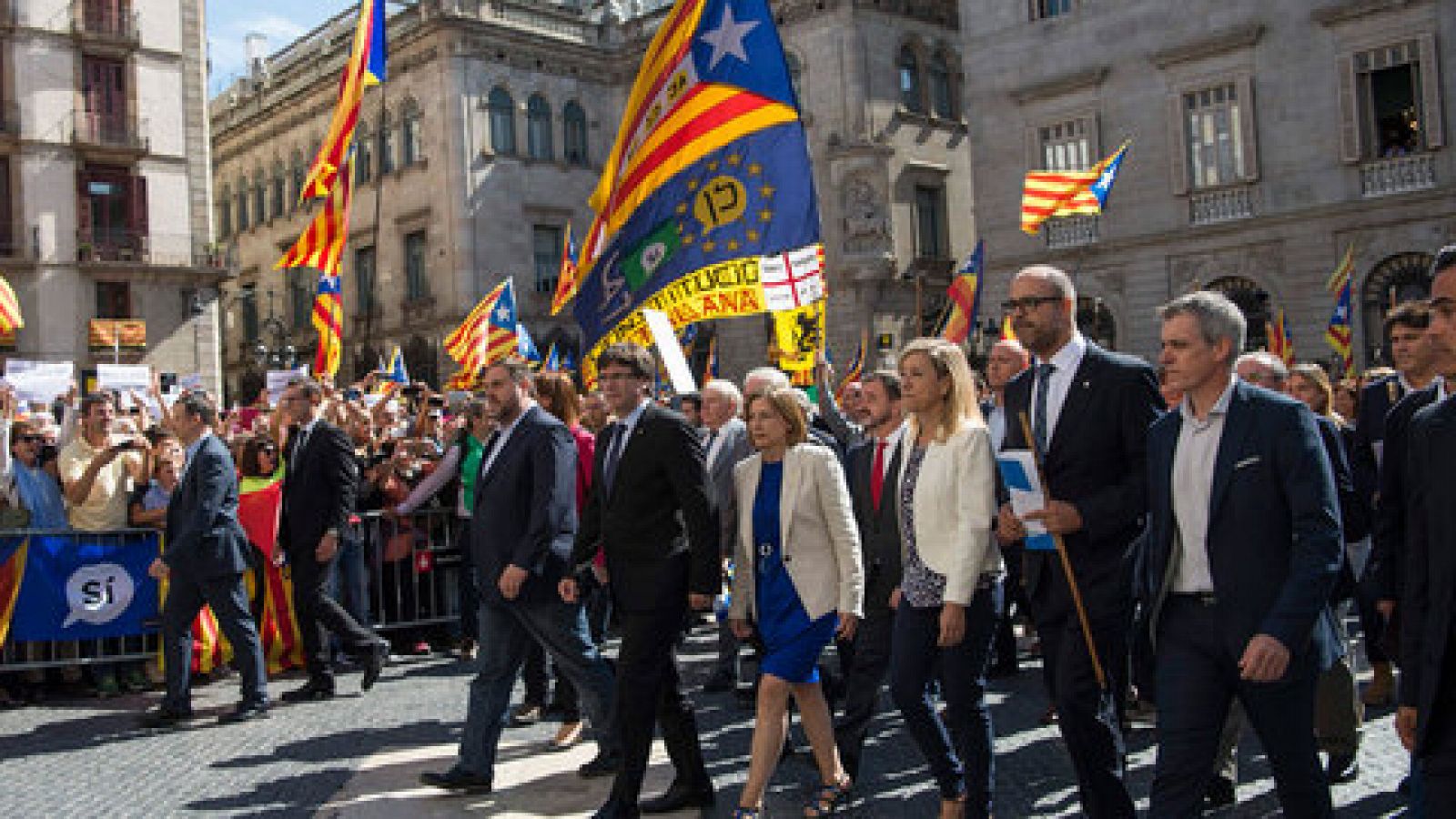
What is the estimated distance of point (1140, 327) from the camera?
2562 cm

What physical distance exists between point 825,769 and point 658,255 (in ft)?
11.0

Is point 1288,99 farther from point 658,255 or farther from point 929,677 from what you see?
point 929,677

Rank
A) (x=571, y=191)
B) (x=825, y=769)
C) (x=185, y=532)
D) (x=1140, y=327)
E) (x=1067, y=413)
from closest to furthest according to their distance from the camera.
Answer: (x=1067, y=413)
(x=825, y=769)
(x=185, y=532)
(x=1140, y=327)
(x=571, y=191)

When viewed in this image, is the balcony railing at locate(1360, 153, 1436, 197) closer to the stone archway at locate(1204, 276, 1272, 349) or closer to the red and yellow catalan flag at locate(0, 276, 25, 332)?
the stone archway at locate(1204, 276, 1272, 349)

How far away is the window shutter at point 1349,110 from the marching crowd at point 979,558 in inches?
647

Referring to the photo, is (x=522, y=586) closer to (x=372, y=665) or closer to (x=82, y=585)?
(x=372, y=665)

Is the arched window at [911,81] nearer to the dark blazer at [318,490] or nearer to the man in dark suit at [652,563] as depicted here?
the dark blazer at [318,490]

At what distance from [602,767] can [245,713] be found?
3.19 meters

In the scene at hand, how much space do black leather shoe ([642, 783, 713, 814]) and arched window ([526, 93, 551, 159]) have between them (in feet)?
114

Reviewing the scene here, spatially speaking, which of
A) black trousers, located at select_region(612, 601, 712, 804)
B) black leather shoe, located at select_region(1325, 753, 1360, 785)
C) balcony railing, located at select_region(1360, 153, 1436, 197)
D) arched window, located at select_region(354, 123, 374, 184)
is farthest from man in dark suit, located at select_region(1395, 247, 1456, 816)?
arched window, located at select_region(354, 123, 374, 184)

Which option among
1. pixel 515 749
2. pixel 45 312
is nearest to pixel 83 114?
pixel 45 312

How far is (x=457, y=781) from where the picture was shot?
6586mm

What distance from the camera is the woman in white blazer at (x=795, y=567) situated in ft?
19.1

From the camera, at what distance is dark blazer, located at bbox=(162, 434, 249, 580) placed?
8648 mm
